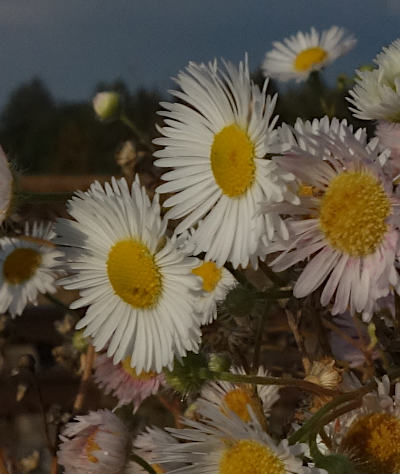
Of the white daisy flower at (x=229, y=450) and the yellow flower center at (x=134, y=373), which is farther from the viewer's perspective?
the yellow flower center at (x=134, y=373)

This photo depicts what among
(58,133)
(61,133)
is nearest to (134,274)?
(61,133)

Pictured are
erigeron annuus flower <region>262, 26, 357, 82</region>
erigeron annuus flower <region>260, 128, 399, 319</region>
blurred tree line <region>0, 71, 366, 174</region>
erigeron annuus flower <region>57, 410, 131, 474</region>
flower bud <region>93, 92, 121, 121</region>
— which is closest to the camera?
erigeron annuus flower <region>260, 128, 399, 319</region>

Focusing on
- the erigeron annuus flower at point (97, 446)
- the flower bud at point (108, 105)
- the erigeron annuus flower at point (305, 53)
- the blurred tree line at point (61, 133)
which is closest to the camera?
the erigeron annuus flower at point (97, 446)

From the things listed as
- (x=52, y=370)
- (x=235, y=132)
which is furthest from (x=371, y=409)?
(x=52, y=370)

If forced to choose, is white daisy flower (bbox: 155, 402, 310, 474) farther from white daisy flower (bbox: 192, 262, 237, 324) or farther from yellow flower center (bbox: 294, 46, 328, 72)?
yellow flower center (bbox: 294, 46, 328, 72)

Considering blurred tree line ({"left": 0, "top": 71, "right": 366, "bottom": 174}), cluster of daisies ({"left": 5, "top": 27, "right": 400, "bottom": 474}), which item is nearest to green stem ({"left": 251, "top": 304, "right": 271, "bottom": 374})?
cluster of daisies ({"left": 5, "top": 27, "right": 400, "bottom": 474})

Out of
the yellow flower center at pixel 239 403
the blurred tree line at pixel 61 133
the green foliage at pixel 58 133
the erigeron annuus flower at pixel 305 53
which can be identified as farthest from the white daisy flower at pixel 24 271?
the green foliage at pixel 58 133

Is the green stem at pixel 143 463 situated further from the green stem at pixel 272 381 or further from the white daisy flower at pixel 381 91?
the white daisy flower at pixel 381 91
